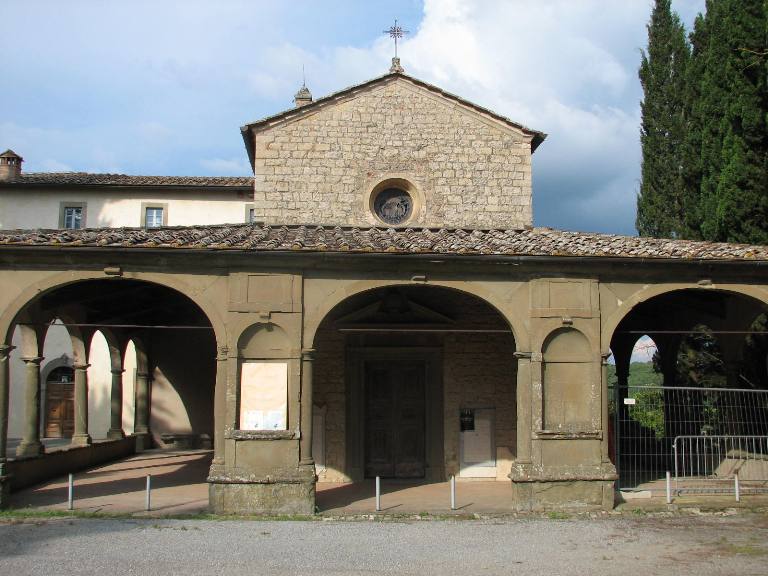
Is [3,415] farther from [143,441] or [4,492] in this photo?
[143,441]

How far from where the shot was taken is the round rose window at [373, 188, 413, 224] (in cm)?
1579

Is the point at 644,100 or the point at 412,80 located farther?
the point at 644,100

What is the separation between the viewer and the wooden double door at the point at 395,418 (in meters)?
14.6

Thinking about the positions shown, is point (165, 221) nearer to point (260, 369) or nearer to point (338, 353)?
point (338, 353)

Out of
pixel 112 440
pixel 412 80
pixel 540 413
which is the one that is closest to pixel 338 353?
pixel 540 413

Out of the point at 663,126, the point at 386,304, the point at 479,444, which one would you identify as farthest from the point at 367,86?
the point at 663,126

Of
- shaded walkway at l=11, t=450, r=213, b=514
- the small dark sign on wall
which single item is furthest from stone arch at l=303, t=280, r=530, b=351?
the small dark sign on wall

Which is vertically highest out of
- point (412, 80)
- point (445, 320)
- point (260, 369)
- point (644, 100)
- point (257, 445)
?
point (644, 100)

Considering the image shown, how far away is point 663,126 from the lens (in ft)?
72.5

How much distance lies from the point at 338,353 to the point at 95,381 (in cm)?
1308

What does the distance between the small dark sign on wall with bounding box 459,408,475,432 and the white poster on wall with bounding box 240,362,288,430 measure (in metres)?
4.38

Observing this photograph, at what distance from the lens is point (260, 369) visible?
11.5m

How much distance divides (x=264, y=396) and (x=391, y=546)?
3.27m

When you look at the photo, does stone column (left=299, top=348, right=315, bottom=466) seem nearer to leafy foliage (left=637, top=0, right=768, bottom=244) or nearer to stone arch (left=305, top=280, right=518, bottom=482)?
stone arch (left=305, top=280, right=518, bottom=482)
